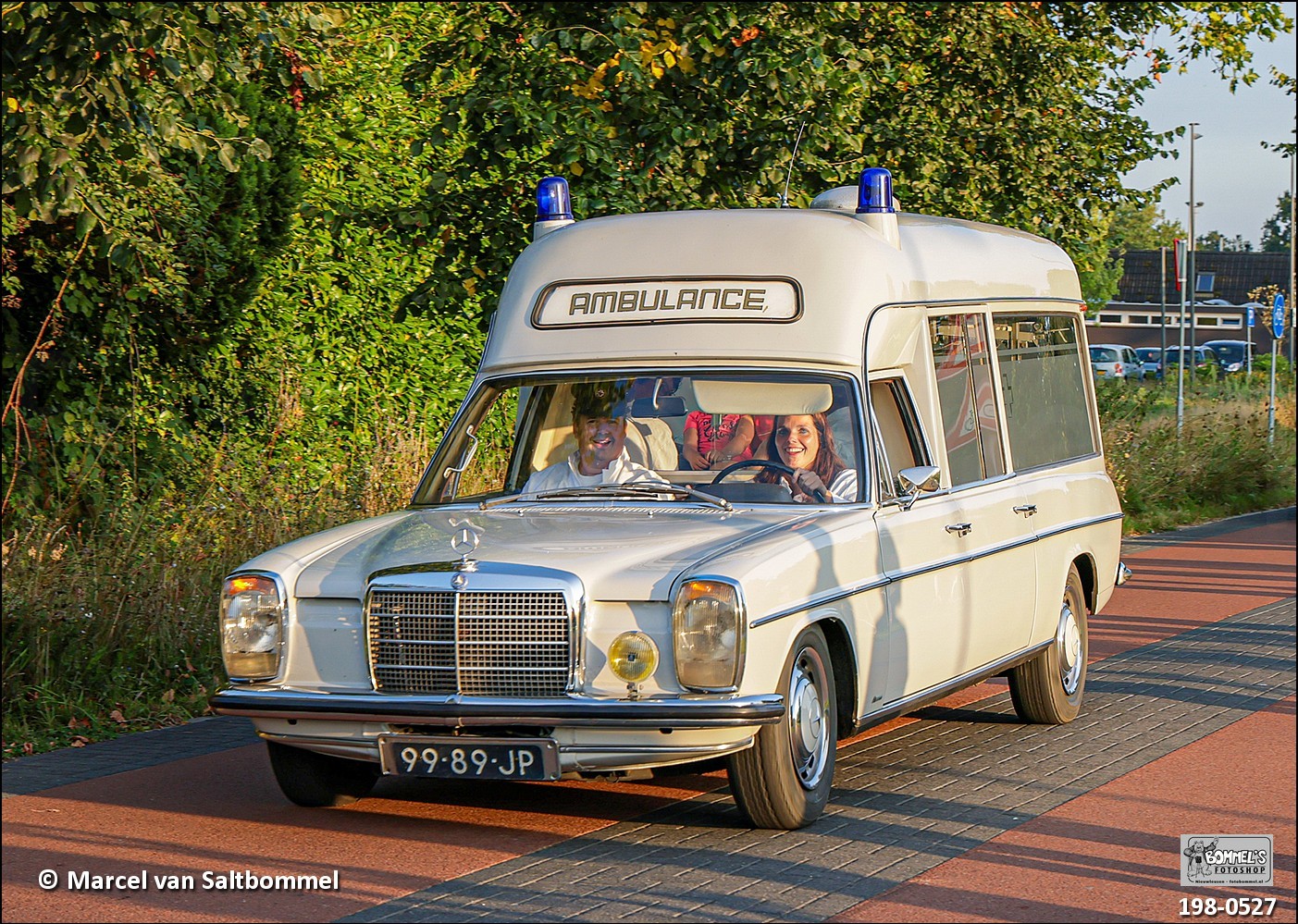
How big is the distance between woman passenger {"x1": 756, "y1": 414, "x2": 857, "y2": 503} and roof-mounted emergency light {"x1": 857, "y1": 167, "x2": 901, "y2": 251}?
111 centimetres

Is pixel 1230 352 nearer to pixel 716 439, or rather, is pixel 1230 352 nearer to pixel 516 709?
pixel 716 439

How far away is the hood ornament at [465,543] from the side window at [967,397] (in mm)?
Answer: 2400

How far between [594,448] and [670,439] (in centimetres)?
37

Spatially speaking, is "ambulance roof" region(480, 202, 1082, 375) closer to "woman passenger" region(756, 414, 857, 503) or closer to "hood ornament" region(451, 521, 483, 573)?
"woman passenger" region(756, 414, 857, 503)

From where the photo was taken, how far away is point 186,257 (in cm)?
1406

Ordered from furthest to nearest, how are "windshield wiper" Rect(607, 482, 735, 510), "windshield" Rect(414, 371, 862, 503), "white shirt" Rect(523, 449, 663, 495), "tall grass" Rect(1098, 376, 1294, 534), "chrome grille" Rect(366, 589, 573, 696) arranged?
1. "tall grass" Rect(1098, 376, 1294, 534)
2. "white shirt" Rect(523, 449, 663, 495)
3. "windshield" Rect(414, 371, 862, 503)
4. "windshield wiper" Rect(607, 482, 735, 510)
5. "chrome grille" Rect(366, 589, 573, 696)

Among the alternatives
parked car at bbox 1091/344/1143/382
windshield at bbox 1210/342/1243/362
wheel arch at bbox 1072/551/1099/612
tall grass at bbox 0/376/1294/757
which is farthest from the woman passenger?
windshield at bbox 1210/342/1243/362

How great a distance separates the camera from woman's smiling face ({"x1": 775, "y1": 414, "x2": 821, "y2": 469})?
7.64 meters

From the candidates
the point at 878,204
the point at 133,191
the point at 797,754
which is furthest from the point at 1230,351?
the point at 797,754

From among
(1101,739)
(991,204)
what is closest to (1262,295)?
(991,204)

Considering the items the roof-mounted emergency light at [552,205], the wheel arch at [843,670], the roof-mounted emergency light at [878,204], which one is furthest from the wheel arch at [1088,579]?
the roof-mounted emergency light at [552,205]

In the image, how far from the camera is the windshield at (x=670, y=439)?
25.0 ft

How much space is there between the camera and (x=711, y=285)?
8094mm

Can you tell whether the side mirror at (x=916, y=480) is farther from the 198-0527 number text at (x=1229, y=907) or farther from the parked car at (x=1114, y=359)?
the parked car at (x=1114, y=359)
